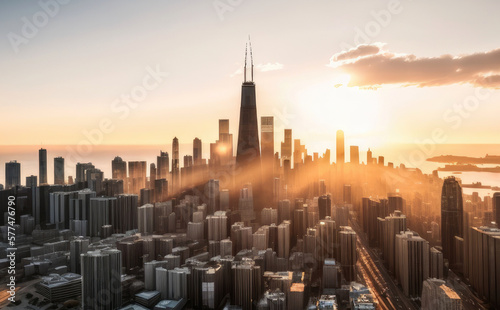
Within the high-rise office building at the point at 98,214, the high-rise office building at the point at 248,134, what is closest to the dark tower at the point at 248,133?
the high-rise office building at the point at 248,134

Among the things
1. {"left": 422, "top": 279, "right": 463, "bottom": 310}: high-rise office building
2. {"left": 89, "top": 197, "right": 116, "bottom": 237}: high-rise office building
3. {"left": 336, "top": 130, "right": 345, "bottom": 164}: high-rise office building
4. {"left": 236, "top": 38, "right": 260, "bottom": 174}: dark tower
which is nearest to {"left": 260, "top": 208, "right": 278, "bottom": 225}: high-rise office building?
{"left": 236, "top": 38, "right": 260, "bottom": 174}: dark tower

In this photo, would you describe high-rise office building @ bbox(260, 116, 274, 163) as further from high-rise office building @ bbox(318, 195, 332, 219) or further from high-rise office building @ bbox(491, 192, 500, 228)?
high-rise office building @ bbox(491, 192, 500, 228)

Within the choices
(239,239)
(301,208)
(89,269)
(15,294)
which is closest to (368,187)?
(301,208)

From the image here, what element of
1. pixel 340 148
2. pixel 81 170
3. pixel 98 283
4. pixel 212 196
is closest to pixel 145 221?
pixel 212 196

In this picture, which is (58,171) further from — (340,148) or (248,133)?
(340,148)

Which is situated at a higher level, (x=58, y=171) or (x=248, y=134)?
(x=248, y=134)

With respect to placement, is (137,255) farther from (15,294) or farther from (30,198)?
(30,198)
